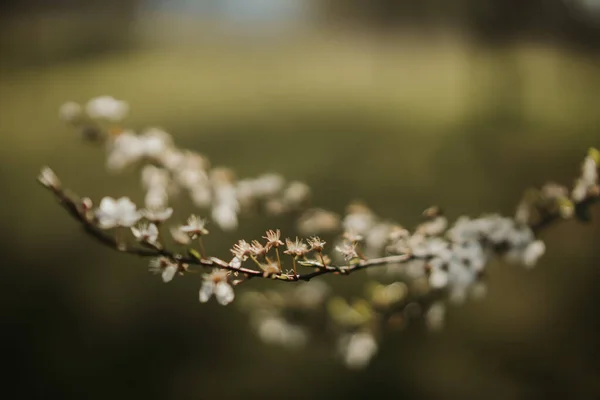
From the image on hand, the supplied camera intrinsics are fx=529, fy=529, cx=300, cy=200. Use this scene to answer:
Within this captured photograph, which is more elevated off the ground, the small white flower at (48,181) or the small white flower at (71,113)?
the small white flower at (71,113)

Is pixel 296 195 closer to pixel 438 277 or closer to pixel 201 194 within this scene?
pixel 201 194

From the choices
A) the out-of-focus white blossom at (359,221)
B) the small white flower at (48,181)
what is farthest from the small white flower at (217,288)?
the out-of-focus white blossom at (359,221)

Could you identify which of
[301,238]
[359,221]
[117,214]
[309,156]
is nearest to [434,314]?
[359,221]

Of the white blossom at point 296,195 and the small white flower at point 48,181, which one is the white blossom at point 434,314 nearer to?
the white blossom at point 296,195

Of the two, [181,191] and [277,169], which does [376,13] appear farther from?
[181,191]

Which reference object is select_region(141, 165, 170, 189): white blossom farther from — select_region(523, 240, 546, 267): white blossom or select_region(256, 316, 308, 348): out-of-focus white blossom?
select_region(523, 240, 546, 267): white blossom
